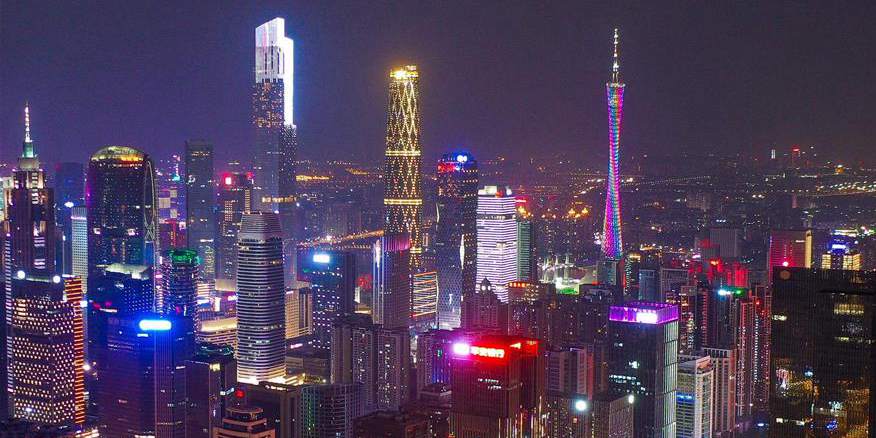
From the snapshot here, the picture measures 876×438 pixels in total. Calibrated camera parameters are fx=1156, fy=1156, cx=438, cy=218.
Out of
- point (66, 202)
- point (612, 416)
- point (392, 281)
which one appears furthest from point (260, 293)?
point (612, 416)

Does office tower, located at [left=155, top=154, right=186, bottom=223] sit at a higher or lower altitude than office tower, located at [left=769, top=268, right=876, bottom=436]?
higher

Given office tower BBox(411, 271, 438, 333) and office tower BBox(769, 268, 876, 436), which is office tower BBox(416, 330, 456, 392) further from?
office tower BBox(769, 268, 876, 436)

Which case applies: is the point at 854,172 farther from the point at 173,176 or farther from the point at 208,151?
the point at 173,176

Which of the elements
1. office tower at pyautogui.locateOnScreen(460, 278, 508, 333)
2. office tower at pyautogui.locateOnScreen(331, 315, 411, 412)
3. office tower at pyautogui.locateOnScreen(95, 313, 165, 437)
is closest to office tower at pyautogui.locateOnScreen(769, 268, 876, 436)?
office tower at pyautogui.locateOnScreen(331, 315, 411, 412)

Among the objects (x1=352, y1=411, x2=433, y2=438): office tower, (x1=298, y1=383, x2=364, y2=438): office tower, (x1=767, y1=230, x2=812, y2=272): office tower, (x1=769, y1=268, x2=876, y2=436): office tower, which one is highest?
(x1=767, y1=230, x2=812, y2=272): office tower

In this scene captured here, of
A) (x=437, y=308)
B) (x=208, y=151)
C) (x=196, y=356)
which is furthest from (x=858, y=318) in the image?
(x=208, y=151)

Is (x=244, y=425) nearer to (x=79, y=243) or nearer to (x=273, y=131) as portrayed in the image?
(x=79, y=243)
